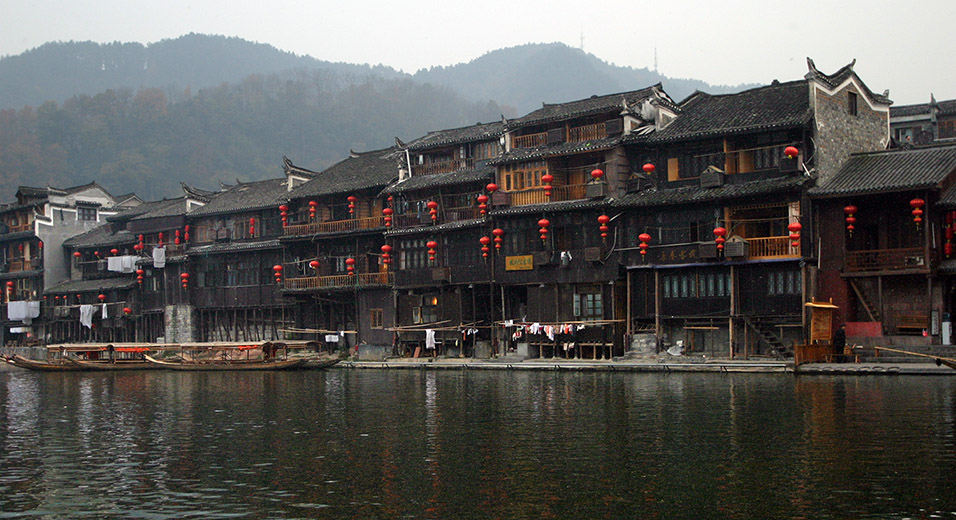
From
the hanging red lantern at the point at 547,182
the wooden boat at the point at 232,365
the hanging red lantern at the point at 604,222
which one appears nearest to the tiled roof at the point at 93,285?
the wooden boat at the point at 232,365

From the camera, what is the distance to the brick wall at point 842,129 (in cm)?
4153

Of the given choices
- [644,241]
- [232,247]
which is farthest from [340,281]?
[644,241]

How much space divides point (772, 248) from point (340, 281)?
26214 millimetres

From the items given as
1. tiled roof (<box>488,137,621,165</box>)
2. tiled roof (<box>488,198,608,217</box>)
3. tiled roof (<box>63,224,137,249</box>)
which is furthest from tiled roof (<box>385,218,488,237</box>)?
tiled roof (<box>63,224,137,249</box>)

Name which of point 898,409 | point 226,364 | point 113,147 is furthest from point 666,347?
point 113,147

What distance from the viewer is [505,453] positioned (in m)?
21.3

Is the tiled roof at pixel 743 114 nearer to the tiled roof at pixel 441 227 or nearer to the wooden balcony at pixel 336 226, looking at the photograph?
the tiled roof at pixel 441 227

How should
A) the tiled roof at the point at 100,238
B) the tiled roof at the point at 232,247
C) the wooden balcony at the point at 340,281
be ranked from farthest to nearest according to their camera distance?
the tiled roof at the point at 100,238
the tiled roof at the point at 232,247
the wooden balcony at the point at 340,281

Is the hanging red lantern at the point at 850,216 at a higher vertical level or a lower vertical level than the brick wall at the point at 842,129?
lower

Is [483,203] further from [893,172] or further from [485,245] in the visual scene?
[893,172]

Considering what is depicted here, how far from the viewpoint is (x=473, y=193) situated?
→ 2083 inches

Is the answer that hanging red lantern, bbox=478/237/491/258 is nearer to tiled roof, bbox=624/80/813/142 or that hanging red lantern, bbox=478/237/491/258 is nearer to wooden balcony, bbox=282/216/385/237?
wooden balcony, bbox=282/216/385/237

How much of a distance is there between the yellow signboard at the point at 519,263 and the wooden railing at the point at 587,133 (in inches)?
250

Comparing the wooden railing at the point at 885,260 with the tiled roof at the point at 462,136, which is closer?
the wooden railing at the point at 885,260
